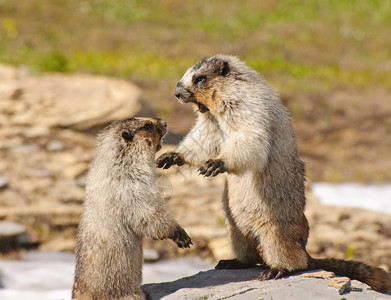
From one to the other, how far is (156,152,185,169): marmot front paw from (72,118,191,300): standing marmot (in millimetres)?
455

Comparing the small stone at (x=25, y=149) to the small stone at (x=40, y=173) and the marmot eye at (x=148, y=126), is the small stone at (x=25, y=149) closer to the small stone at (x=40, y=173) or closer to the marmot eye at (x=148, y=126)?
the small stone at (x=40, y=173)

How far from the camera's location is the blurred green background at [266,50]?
18.2m

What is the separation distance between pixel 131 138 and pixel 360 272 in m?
3.06

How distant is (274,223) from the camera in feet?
20.0

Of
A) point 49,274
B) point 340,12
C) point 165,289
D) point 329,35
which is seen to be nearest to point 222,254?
point 49,274

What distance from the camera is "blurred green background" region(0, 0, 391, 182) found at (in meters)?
18.2

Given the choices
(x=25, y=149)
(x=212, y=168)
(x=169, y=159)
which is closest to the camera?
(x=212, y=168)

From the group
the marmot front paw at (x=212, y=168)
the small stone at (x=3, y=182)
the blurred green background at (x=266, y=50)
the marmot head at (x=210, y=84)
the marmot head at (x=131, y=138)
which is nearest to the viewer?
the marmot front paw at (x=212, y=168)

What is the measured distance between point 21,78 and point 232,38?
15416 mm

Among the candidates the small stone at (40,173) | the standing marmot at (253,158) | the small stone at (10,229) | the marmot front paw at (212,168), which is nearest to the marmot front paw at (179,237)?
the marmot front paw at (212,168)

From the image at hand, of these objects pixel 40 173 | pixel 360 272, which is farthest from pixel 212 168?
pixel 40 173

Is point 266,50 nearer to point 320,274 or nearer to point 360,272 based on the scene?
point 360,272

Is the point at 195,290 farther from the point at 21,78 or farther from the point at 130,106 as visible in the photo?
the point at 21,78

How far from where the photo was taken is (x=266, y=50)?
2766cm
